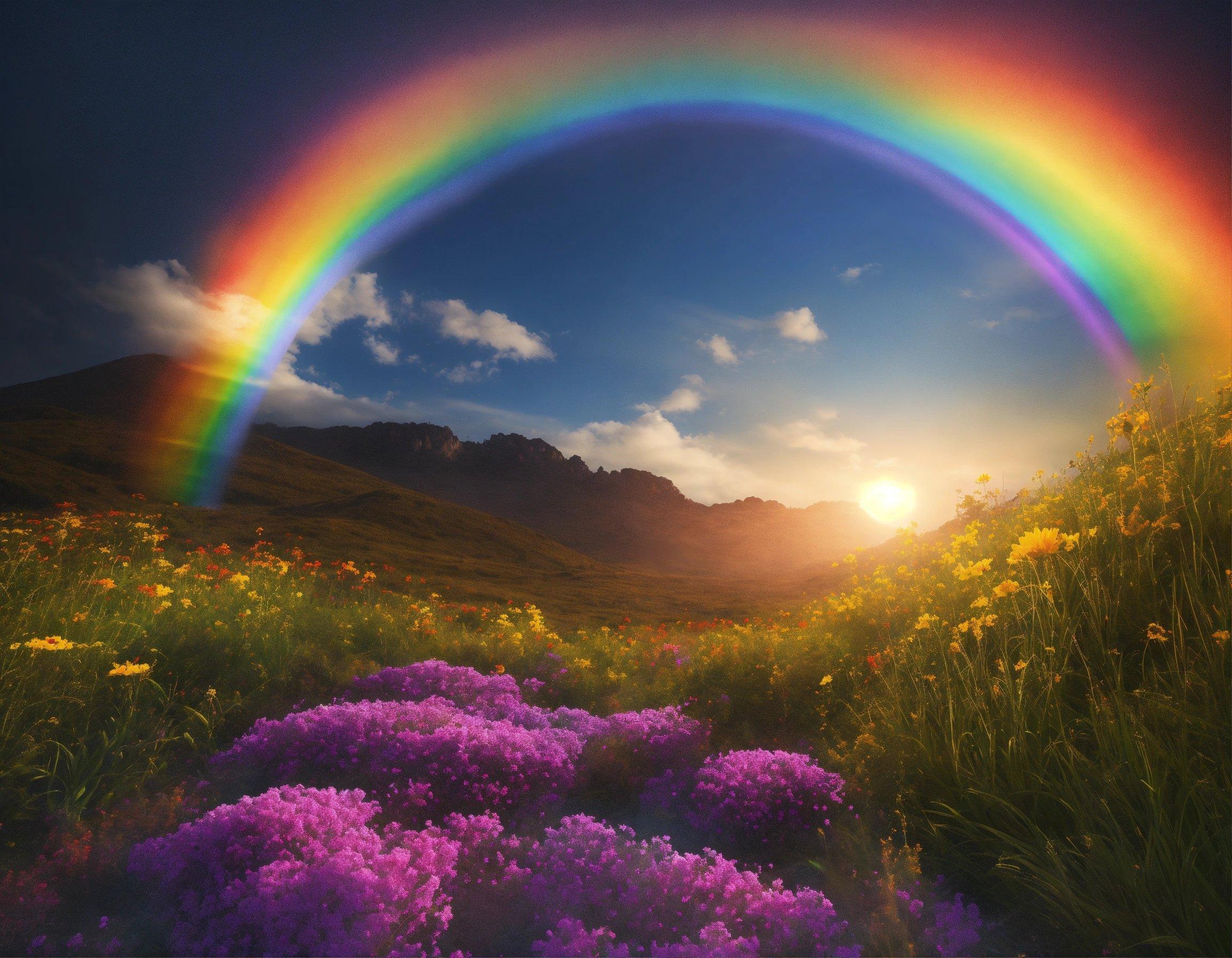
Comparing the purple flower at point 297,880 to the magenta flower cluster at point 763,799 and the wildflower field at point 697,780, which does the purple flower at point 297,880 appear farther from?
the magenta flower cluster at point 763,799

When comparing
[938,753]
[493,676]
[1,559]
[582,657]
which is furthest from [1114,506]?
[1,559]

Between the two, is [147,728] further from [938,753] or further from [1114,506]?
[1114,506]

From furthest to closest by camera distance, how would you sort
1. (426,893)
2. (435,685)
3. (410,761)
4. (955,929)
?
(435,685) < (410,761) < (426,893) < (955,929)

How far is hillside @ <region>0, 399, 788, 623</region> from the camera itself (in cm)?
4906

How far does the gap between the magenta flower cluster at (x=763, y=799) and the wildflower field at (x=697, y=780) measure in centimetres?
2

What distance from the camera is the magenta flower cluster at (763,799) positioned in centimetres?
400

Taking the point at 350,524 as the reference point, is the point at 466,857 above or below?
below

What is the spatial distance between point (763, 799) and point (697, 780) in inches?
29.0

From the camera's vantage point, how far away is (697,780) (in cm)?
469

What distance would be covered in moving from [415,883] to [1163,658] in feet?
13.4

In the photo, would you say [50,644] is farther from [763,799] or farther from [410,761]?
[763,799]

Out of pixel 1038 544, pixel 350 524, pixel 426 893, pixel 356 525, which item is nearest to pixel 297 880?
pixel 426 893

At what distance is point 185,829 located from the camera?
3176 millimetres

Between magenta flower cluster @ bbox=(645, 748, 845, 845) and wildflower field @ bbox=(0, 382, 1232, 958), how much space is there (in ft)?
0.07
